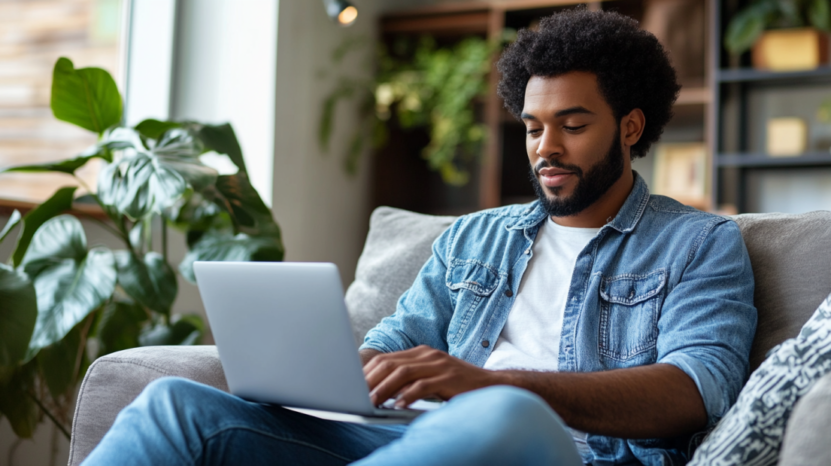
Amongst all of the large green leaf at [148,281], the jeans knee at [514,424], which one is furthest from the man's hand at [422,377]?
the large green leaf at [148,281]

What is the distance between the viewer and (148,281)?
185 cm

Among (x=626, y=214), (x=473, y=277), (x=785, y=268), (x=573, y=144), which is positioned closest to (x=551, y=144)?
(x=573, y=144)

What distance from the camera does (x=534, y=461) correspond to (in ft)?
2.70

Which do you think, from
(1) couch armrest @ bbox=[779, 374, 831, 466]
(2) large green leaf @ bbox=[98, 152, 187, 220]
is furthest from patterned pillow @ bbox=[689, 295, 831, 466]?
(2) large green leaf @ bbox=[98, 152, 187, 220]

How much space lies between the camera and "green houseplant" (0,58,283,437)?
1.68 meters

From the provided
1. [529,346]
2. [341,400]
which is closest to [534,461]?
[341,400]

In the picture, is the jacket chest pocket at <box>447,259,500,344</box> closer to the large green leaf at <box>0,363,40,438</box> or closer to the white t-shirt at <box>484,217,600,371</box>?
the white t-shirt at <box>484,217,600,371</box>

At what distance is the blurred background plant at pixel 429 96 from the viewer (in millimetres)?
3443

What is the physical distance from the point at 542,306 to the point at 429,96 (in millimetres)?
2290

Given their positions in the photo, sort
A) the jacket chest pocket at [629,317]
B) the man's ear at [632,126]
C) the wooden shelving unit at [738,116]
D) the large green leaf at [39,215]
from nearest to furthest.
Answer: the jacket chest pocket at [629,317] → the man's ear at [632,126] → the large green leaf at [39,215] → the wooden shelving unit at [738,116]

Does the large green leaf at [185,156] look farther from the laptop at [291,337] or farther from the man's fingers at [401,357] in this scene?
the man's fingers at [401,357]

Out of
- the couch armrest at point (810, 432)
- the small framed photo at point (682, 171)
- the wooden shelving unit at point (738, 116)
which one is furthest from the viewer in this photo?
the small framed photo at point (682, 171)

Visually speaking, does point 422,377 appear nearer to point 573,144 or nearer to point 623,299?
point 623,299

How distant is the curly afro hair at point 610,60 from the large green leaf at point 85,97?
1016 millimetres
